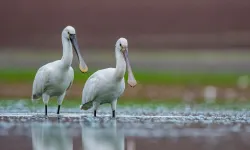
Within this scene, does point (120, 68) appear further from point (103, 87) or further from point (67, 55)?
point (67, 55)

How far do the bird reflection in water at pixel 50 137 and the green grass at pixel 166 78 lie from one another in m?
12.7

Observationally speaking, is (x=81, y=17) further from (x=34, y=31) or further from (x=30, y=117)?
(x=30, y=117)

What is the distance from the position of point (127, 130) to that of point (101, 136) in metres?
1.04

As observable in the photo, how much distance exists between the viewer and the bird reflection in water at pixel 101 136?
1152 cm

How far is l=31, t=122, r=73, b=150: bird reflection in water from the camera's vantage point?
11.5 metres

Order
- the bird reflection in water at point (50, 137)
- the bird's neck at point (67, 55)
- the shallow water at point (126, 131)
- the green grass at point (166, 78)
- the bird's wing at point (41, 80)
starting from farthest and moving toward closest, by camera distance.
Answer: the green grass at point (166, 78) < the bird's wing at point (41, 80) < the bird's neck at point (67, 55) < the shallow water at point (126, 131) < the bird reflection in water at point (50, 137)

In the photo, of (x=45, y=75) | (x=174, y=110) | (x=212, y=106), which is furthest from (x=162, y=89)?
(x=45, y=75)

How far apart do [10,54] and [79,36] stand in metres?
2.53

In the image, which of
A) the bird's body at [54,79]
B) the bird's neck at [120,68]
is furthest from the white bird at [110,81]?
the bird's body at [54,79]

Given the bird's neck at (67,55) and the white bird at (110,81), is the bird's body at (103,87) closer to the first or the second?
the white bird at (110,81)

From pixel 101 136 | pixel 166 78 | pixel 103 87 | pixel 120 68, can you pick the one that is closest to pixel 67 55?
pixel 103 87

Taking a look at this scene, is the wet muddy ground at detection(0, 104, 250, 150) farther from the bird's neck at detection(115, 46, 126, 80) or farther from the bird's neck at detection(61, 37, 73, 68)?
the bird's neck at detection(61, 37, 73, 68)

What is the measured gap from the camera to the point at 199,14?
36.6m

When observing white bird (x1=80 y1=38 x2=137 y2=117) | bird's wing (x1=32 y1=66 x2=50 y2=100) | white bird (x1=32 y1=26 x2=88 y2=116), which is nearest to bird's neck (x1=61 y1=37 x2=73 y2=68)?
white bird (x1=32 y1=26 x2=88 y2=116)
